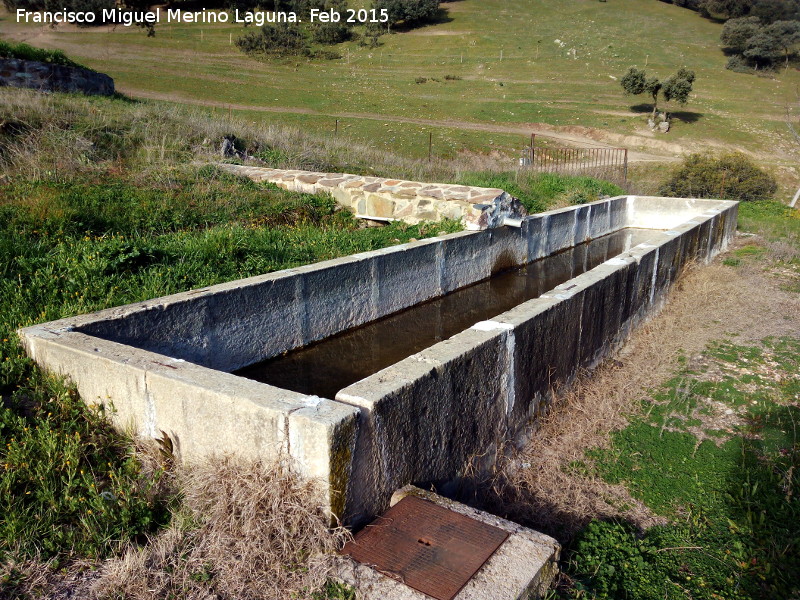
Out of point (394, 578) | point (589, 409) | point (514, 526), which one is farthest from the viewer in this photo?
point (589, 409)

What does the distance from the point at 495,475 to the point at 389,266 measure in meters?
3.47

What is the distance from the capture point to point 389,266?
22.8ft

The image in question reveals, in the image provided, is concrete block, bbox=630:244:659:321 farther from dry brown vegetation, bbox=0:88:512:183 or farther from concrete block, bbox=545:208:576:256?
dry brown vegetation, bbox=0:88:512:183

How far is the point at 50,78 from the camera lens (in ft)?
51.0

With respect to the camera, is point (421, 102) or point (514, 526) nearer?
point (514, 526)

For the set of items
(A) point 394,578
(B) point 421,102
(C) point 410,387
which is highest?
(B) point 421,102

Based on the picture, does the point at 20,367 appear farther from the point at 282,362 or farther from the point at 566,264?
the point at 566,264

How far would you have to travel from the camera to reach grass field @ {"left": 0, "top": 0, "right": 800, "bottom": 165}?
103 ft

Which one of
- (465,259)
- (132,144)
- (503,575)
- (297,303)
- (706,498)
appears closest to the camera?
(503,575)

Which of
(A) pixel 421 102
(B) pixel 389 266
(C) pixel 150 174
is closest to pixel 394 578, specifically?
(B) pixel 389 266

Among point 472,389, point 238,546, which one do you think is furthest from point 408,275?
point 238,546

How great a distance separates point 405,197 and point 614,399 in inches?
205

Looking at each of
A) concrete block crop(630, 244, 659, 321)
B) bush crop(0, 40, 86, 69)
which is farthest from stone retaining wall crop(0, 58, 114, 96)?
concrete block crop(630, 244, 659, 321)

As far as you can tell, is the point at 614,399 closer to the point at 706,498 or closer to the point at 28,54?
the point at 706,498
